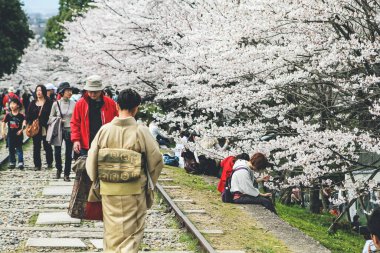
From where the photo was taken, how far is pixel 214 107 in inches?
545

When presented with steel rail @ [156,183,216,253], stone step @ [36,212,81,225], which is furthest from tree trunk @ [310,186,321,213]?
stone step @ [36,212,81,225]

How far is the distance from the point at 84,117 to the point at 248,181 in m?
3.44

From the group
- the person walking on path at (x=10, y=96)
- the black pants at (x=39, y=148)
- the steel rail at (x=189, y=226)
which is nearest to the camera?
the steel rail at (x=189, y=226)

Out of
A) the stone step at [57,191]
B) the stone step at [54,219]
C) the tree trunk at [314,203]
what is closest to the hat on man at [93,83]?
the stone step at [54,219]

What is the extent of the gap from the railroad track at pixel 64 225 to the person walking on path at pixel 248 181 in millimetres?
745

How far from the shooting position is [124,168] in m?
6.43

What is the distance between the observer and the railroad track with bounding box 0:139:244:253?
8516 mm

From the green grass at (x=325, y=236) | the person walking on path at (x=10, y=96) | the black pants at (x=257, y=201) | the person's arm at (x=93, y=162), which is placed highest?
the person walking on path at (x=10, y=96)

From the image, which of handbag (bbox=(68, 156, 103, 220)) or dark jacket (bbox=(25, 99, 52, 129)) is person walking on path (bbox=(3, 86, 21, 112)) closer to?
dark jacket (bbox=(25, 99, 52, 129))

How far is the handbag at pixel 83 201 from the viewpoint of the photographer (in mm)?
6953

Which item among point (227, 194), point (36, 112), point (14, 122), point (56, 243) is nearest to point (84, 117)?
point (56, 243)

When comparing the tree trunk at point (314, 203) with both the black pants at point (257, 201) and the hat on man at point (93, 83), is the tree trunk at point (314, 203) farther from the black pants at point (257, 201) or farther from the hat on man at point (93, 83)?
the hat on man at point (93, 83)

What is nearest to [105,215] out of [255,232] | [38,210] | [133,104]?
[133,104]

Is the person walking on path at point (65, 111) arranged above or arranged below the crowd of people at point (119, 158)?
above
